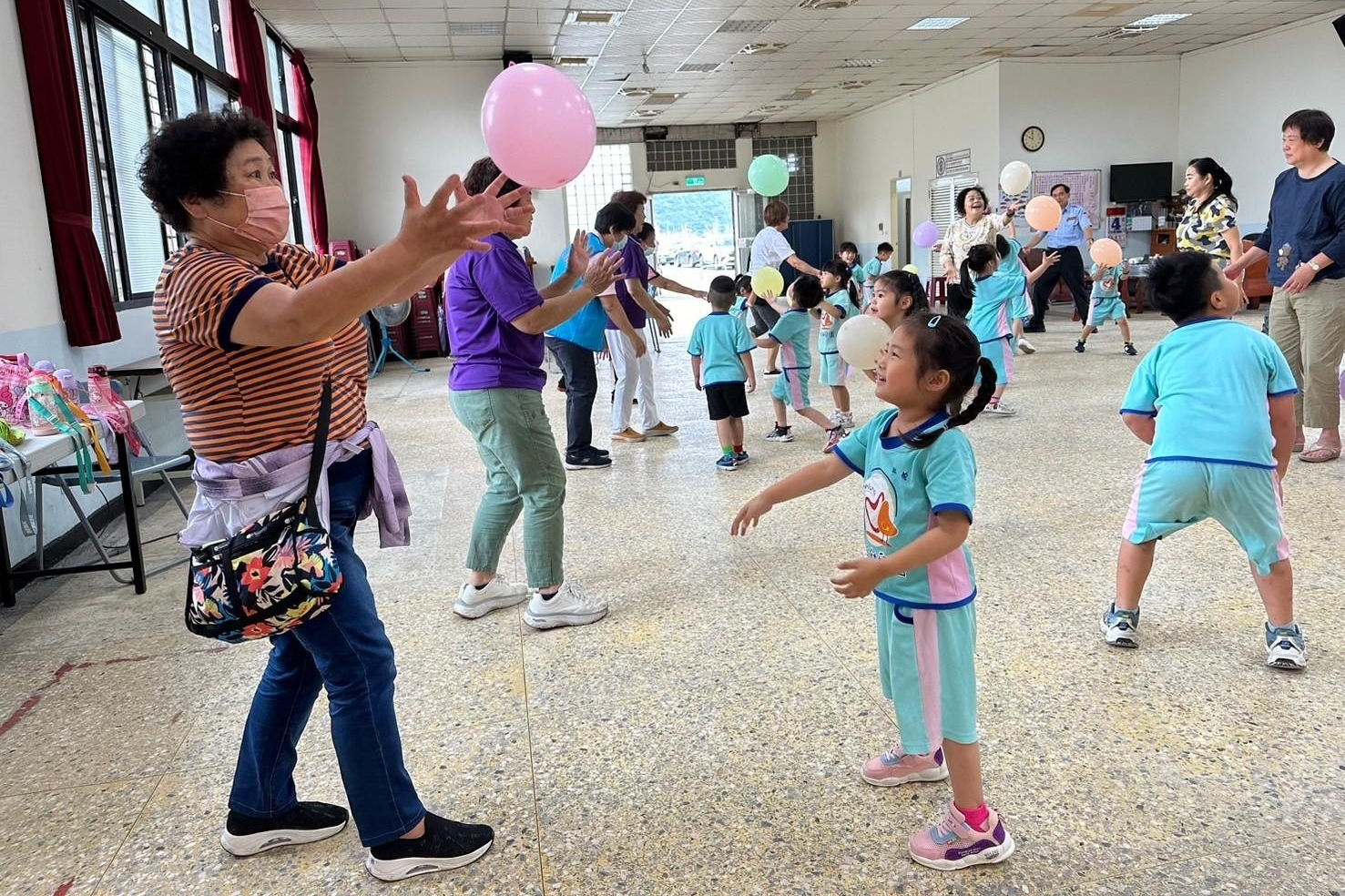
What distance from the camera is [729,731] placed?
2184 millimetres

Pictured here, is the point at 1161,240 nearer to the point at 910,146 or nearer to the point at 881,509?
the point at 910,146

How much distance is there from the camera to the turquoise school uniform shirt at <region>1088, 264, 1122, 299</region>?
8.15 metres

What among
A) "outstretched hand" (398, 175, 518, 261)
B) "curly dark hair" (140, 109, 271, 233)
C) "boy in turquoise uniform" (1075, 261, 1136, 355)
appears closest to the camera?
"outstretched hand" (398, 175, 518, 261)

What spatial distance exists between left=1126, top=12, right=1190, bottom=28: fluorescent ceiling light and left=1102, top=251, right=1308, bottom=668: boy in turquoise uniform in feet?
34.8

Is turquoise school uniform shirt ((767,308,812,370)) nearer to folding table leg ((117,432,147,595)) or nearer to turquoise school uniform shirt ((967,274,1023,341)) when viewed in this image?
turquoise school uniform shirt ((967,274,1023,341))

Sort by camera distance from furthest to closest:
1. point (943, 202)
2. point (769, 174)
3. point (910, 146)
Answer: point (910, 146) < point (943, 202) < point (769, 174)

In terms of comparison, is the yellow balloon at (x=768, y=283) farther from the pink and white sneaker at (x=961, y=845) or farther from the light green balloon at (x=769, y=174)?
the pink and white sneaker at (x=961, y=845)

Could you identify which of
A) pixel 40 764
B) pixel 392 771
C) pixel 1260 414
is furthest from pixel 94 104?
pixel 1260 414

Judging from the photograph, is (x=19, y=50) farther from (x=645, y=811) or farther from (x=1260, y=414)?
(x=1260, y=414)

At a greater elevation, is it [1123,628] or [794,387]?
[794,387]

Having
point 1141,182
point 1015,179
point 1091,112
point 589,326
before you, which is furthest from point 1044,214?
point 1091,112

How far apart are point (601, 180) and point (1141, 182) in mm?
10420

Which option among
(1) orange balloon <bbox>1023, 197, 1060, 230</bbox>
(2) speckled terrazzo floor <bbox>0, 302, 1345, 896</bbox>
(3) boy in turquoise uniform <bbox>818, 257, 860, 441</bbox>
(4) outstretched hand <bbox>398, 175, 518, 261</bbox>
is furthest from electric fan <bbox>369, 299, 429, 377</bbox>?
(4) outstretched hand <bbox>398, 175, 518, 261</bbox>

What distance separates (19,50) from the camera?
4.14 metres
